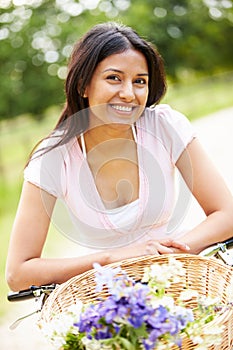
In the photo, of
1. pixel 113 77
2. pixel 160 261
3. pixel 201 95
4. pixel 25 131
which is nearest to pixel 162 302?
pixel 160 261

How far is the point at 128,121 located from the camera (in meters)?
1.70

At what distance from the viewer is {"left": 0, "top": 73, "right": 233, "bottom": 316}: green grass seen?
7652mm

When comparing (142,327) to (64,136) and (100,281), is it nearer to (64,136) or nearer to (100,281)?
(100,281)

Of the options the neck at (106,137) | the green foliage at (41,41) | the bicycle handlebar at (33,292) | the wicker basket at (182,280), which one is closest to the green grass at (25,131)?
the green foliage at (41,41)

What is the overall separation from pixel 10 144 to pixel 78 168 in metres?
9.03

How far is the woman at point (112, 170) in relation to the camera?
5.32ft

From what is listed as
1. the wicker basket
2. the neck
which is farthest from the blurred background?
the wicker basket

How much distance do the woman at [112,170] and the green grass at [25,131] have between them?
2.55 meters

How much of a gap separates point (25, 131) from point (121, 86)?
907 cm

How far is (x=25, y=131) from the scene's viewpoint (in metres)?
10.6

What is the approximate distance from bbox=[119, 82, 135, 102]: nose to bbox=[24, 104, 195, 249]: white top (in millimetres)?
209

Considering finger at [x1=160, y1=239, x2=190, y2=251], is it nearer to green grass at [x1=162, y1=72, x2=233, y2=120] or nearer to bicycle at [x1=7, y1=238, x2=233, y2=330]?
bicycle at [x1=7, y1=238, x2=233, y2=330]

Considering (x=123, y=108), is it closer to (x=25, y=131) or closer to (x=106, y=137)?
(x=106, y=137)

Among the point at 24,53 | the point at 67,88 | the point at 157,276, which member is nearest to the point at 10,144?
the point at 24,53
